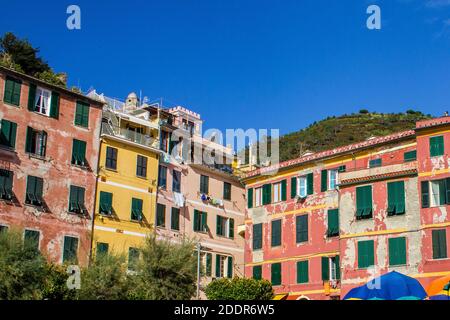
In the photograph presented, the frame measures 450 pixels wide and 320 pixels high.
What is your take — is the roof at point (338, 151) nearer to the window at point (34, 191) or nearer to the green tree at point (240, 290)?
the green tree at point (240, 290)

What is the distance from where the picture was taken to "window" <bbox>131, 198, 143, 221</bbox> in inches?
1880

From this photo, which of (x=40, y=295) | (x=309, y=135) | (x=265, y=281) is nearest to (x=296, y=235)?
(x=265, y=281)

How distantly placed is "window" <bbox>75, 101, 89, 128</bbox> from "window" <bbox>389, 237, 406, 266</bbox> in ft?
71.0

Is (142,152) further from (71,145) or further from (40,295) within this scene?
(40,295)

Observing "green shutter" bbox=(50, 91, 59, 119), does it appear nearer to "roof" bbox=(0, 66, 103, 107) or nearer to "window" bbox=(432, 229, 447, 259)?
"roof" bbox=(0, 66, 103, 107)

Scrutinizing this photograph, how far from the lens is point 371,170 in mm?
44938

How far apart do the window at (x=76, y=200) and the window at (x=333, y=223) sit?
54.8ft

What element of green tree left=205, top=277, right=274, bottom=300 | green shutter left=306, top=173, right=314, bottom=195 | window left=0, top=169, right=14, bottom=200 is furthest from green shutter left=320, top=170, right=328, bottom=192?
window left=0, top=169, right=14, bottom=200

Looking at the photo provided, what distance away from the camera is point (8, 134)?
41781 millimetres

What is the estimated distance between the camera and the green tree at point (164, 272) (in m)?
38.5

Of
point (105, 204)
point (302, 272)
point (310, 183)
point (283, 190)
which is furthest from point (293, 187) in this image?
point (105, 204)

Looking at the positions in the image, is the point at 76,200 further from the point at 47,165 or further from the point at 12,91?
the point at 12,91
